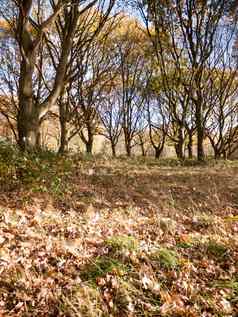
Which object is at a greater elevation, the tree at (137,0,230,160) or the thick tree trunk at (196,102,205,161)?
the tree at (137,0,230,160)

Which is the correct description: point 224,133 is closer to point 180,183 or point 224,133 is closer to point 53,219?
point 180,183

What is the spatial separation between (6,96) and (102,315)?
22132mm

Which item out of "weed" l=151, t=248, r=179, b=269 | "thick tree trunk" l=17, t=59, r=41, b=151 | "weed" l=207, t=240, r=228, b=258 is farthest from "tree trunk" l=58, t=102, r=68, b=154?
"weed" l=151, t=248, r=179, b=269

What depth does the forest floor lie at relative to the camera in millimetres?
3188

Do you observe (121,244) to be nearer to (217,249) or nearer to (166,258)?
(166,258)

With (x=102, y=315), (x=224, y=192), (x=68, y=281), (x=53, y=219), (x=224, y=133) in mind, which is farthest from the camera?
(x=224, y=133)

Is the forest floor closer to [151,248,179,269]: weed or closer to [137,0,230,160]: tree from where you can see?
[151,248,179,269]: weed

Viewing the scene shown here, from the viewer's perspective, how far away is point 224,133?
26828 millimetres

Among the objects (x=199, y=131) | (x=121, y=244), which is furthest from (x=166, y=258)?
(x=199, y=131)

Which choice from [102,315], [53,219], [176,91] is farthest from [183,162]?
[102,315]

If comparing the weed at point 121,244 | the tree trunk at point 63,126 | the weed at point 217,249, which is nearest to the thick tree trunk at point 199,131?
the tree trunk at point 63,126

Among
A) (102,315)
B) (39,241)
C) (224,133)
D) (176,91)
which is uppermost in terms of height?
(176,91)

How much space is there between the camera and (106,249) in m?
4.08

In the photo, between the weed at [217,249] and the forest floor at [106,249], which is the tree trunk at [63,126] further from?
the weed at [217,249]
